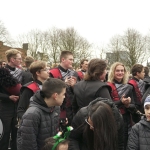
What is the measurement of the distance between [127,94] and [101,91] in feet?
4.14

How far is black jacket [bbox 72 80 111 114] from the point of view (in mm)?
3697

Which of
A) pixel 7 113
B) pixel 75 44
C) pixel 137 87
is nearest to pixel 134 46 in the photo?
pixel 75 44

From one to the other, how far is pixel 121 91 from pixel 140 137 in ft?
5.67

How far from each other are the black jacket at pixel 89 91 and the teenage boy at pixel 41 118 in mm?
741

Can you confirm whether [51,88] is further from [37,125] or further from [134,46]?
[134,46]

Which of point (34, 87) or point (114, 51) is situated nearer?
point (34, 87)

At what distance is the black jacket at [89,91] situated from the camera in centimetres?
370

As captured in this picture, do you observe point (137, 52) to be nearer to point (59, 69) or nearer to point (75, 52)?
point (75, 52)

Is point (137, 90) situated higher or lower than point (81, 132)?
higher

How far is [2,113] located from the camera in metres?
4.73

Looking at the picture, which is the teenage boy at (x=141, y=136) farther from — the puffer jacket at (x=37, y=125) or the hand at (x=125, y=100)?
the hand at (x=125, y=100)

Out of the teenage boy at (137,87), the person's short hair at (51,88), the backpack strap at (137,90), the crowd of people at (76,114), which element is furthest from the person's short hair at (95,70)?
the backpack strap at (137,90)

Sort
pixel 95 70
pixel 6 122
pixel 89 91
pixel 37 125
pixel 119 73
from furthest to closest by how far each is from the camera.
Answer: pixel 119 73, pixel 6 122, pixel 95 70, pixel 89 91, pixel 37 125

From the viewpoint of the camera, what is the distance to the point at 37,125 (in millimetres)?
2936
